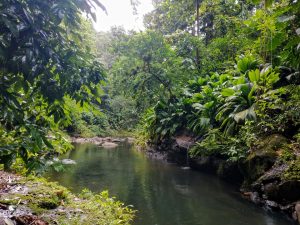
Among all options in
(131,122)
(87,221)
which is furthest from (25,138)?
(131,122)

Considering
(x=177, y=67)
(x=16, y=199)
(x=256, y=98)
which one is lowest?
(x=16, y=199)

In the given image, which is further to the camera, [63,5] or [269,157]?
[269,157]

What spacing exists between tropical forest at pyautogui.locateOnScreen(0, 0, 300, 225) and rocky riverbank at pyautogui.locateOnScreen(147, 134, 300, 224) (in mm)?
31

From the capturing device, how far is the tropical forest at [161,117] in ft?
6.34

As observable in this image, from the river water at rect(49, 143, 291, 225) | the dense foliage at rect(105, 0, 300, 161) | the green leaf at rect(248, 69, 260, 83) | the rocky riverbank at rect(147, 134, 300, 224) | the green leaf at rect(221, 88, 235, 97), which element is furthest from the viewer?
the green leaf at rect(221, 88, 235, 97)

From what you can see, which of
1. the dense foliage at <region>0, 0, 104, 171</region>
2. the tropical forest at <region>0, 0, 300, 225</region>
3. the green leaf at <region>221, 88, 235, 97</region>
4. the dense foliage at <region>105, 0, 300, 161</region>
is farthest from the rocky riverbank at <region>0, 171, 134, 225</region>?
the green leaf at <region>221, 88, 235, 97</region>

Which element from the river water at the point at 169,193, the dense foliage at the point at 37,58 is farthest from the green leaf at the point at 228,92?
the dense foliage at the point at 37,58

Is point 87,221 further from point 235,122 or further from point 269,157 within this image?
point 235,122

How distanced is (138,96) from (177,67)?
8.73 feet

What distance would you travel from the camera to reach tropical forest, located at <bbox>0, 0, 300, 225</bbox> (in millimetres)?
1932

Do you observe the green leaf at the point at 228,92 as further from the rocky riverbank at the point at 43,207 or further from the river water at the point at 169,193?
the rocky riverbank at the point at 43,207

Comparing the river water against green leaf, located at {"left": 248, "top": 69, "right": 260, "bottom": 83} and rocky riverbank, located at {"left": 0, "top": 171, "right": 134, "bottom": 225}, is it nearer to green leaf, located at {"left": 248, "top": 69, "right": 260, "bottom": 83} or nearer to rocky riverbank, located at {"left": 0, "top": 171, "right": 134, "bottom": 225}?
rocky riverbank, located at {"left": 0, "top": 171, "right": 134, "bottom": 225}

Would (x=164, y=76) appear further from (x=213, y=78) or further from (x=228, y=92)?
(x=228, y=92)

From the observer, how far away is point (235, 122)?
9.67 m
